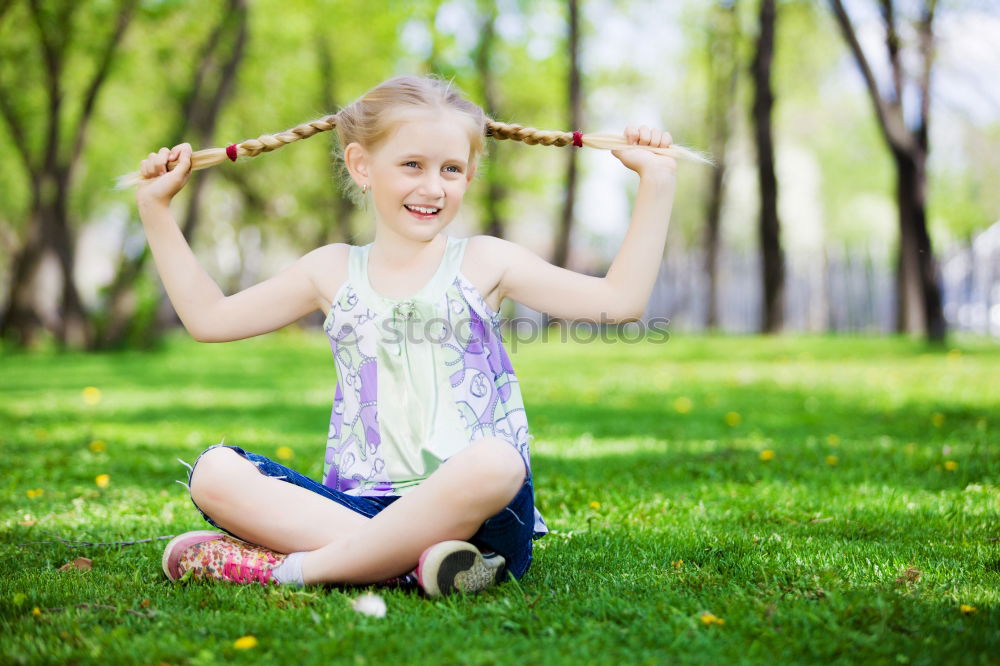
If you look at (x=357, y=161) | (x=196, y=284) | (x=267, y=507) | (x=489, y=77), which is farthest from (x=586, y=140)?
(x=489, y=77)

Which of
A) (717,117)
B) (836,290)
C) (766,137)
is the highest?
(717,117)

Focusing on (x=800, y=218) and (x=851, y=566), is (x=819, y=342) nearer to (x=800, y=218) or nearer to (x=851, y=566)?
(x=851, y=566)

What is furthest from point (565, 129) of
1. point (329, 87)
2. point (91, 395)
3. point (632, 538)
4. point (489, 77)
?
point (632, 538)

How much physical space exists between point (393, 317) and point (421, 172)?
0.46 m

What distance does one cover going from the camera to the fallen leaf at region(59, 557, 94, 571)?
3205 mm

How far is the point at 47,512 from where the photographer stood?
13.7 feet

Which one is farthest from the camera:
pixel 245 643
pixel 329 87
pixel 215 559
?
pixel 329 87

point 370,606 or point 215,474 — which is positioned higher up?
point 215,474

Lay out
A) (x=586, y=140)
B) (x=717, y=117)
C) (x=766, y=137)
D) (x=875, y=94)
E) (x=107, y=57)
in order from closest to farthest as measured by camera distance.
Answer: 1. (x=586, y=140)
2. (x=875, y=94)
3. (x=766, y=137)
4. (x=107, y=57)
5. (x=717, y=117)

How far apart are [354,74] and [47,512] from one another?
2517 centimetres

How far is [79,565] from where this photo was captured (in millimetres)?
3279

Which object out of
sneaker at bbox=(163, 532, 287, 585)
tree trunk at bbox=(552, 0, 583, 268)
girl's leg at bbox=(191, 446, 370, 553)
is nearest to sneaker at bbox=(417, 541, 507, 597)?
girl's leg at bbox=(191, 446, 370, 553)

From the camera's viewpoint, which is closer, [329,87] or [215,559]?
[215,559]

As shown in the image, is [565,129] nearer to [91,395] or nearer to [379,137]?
[91,395]
